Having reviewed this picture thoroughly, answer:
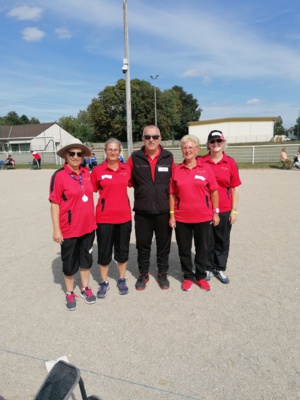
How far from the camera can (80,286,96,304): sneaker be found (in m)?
3.66

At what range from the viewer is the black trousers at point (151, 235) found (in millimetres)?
3811

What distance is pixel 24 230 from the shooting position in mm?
6926

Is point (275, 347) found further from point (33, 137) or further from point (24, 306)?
point (33, 137)

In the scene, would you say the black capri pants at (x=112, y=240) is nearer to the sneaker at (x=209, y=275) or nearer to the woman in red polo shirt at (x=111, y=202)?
the woman in red polo shirt at (x=111, y=202)

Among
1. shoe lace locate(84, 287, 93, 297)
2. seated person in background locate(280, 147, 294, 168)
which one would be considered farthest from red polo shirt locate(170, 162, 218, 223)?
seated person in background locate(280, 147, 294, 168)

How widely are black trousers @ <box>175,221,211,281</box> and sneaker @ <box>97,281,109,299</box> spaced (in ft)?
3.32

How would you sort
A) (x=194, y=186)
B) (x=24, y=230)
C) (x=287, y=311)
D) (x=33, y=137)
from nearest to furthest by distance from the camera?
(x=287, y=311), (x=194, y=186), (x=24, y=230), (x=33, y=137)

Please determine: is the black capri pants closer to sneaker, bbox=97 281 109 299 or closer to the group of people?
the group of people

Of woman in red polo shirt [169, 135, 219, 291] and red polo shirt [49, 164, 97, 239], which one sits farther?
woman in red polo shirt [169, 135, 219, 291]

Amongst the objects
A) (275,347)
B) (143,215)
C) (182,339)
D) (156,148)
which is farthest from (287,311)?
(156,148)

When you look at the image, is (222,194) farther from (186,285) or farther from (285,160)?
(285,160)

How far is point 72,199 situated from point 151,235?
112cm

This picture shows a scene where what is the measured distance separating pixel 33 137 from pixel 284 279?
58952mm

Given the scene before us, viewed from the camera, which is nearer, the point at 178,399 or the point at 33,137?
the point at 178,399
